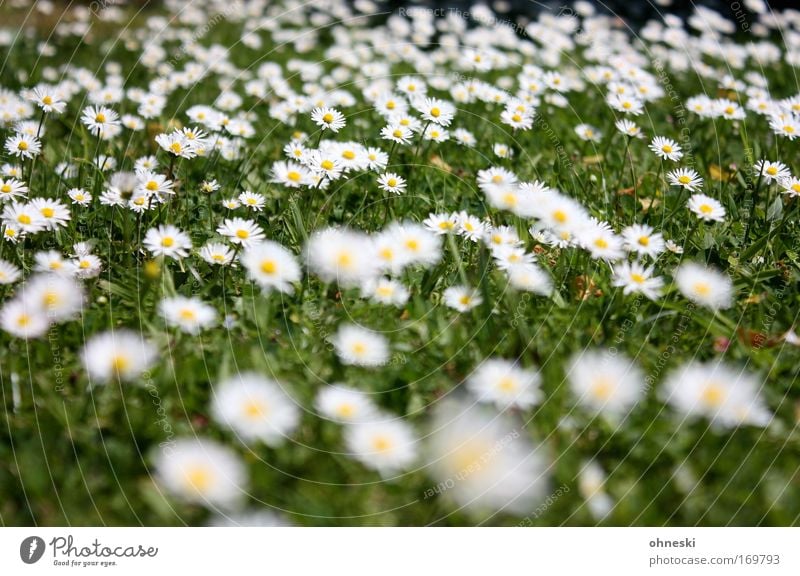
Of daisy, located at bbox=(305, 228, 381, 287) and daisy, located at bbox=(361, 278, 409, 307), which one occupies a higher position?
daisy, located at bbox=(305, 228, 381, 287)

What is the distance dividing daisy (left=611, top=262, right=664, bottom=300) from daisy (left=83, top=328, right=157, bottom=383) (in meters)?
0.91

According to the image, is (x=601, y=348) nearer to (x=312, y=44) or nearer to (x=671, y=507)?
(x=671, y=507)

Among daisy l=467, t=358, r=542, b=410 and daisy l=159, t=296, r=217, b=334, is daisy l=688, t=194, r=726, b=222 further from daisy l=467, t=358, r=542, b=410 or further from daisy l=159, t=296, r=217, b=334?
daisy l=159, t=296, r=217, b=334

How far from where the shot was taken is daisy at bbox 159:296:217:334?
4.15 ft

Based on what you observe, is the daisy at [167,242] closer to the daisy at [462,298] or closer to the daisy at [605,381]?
the daisy at [462,298]

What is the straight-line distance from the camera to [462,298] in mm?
1365

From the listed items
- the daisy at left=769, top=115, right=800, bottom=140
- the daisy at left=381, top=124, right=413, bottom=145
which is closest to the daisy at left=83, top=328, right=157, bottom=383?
the daisy at left=381, top=124, right=413, bottom=145

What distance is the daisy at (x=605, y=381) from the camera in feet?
3.91

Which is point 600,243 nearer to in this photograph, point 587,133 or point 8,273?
point 587,133

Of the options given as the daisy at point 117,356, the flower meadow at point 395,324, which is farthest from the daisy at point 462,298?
the daisy at point 117,356

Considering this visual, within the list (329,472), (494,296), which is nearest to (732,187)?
(494,296)

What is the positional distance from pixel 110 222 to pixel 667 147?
1.42m

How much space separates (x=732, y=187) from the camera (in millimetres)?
1929
